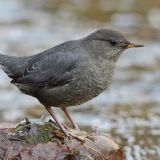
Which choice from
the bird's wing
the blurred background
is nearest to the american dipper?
the bird's wing

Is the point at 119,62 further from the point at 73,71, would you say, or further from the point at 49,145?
the point at 49,145

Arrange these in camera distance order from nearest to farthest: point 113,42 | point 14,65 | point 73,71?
point 73,71 < point 113,42 < point 14,65

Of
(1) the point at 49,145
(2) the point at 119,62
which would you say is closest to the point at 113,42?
(1) the point at 49,145

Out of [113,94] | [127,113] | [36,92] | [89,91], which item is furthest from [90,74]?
[113,94]

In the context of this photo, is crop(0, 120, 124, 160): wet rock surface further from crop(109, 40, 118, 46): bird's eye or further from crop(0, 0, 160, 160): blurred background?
crop(109, 40, 118, 46): bird's eye

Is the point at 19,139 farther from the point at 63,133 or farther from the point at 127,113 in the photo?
the point at 127,113

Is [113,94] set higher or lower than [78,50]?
lower
